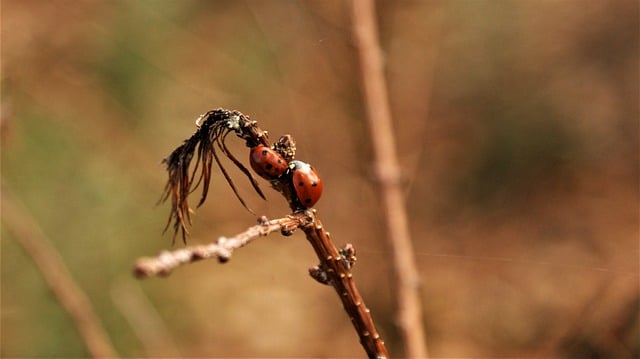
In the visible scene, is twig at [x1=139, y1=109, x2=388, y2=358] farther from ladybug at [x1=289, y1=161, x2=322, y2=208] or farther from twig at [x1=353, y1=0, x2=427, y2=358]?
twig at [x1=353, y1=0, x2=427, y2=358]

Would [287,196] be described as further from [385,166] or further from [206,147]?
[385,166]

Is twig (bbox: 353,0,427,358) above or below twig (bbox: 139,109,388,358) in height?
above

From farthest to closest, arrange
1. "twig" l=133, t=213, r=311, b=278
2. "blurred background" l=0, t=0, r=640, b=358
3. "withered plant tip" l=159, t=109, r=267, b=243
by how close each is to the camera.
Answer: "blurred background" l=0, t=0, r=640, b=358 < "withered plant tip" l=159, t=109, r=267, b=243 < "twig" l=133, t=213, r=311, b=278

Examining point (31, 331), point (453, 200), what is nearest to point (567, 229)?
point (453, 200)

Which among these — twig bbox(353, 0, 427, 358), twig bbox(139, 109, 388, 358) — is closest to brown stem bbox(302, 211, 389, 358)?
twig bbox(139, 109, 388, 358)

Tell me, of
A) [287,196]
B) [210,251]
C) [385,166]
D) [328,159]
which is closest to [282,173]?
[287,196]

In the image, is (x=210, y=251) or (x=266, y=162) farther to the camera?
(x=266, y=162)

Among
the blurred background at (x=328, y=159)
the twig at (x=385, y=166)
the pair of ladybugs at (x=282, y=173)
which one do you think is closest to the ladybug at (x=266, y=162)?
the pair of ladybugs at (x=282, y=173)

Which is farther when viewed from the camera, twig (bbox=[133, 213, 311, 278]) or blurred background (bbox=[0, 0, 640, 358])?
blurred background (bbox=[0, 0, 640, 358])
